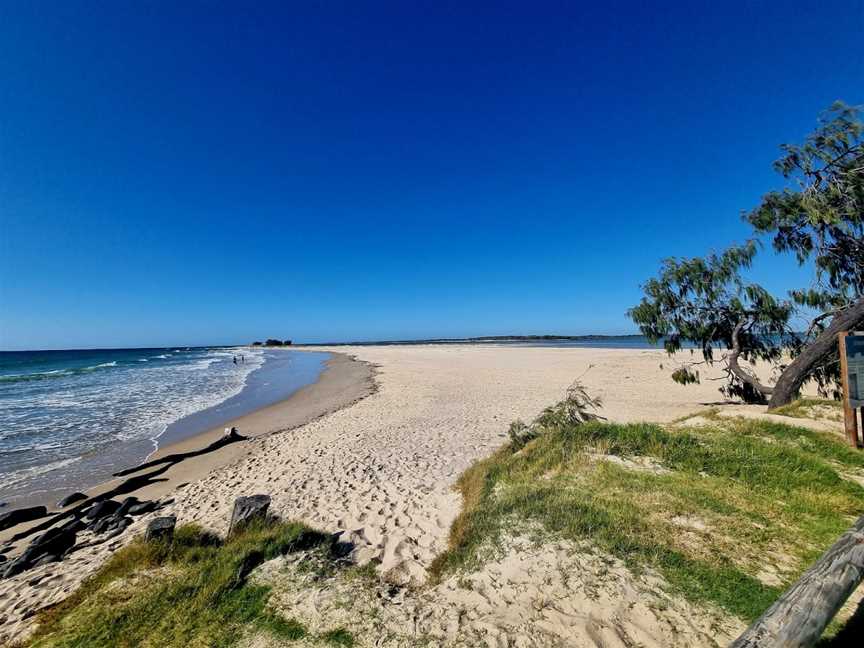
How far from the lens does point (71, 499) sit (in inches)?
303

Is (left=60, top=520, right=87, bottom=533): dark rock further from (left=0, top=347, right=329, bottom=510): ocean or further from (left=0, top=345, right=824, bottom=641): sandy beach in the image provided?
(left=0, top=347, right=329, bottom=510): ocean

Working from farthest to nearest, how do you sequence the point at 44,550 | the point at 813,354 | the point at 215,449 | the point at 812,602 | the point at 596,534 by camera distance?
the point at 215,449
the point at 813,354
the point at 44,550
the point at 596,534
the point at 812,602

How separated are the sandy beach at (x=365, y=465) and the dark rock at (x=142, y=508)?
1.12 ft

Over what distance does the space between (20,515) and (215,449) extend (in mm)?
4113

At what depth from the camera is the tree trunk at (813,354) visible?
935cm

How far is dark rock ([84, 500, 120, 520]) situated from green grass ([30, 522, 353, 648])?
Result: 3.32m

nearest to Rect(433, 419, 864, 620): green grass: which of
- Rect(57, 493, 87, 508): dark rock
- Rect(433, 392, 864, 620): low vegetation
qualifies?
Rect(433, 392, 864, 620): low vegetation

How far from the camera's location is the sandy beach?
496 cm

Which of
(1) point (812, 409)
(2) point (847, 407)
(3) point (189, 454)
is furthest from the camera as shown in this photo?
(3) point (189, 454)

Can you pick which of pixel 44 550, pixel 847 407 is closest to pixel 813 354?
pixel 847 407


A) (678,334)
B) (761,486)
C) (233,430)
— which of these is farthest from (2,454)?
(678,334)

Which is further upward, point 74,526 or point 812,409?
point 812,409

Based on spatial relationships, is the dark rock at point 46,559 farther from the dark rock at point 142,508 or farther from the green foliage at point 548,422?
the green foliage at point 548,422

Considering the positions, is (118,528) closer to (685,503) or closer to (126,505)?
(126,505)
